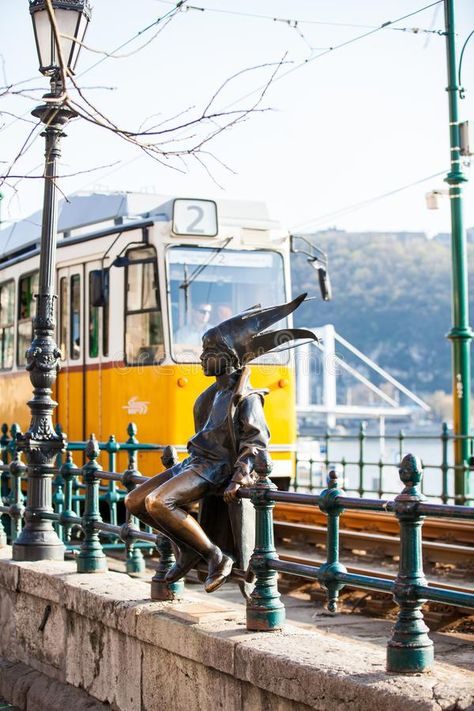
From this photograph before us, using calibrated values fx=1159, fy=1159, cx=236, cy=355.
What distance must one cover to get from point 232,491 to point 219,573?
0.44m

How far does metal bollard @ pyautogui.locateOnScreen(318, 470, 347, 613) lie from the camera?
4.73 m

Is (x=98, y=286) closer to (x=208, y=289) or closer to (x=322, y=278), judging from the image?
(x=208, y=289)

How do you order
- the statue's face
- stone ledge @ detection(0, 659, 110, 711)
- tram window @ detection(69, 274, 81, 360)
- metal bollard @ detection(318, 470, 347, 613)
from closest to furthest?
metal bollard @ detection(318, 470, 347, 613) → the statue's face → stone ledge @ detection(0, 659, 110, 711) → tram window @ detection(69, 274, 81, 360)

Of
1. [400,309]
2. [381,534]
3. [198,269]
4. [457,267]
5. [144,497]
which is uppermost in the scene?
[400,309]

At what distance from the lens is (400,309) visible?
124125mm

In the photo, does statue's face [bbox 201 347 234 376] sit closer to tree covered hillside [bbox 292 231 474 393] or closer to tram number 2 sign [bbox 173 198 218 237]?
tram number 2 sign [bbox 173 198 218 237]

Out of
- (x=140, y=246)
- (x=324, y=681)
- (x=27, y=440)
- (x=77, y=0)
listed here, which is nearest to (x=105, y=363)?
(x=140, y=246)

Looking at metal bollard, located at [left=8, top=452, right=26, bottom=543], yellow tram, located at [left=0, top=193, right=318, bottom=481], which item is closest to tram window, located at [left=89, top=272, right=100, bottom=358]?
yellow tram, located at [left=0, top=193, right=318, bottom=481]

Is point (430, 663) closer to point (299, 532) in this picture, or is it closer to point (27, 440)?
point (27, 440)

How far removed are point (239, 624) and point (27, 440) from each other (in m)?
3.37

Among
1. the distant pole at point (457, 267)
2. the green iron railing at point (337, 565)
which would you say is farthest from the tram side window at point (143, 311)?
the green iron railing at point (337, 565)

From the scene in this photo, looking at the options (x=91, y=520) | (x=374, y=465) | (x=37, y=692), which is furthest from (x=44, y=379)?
(x=374, y=465)

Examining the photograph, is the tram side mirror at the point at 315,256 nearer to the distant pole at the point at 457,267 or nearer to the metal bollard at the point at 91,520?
the distant pole at the point at 457,267

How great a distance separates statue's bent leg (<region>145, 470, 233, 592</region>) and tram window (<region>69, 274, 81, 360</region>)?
923 centimetres
